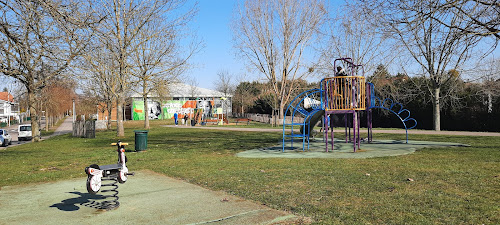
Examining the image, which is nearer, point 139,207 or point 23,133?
point 139,207

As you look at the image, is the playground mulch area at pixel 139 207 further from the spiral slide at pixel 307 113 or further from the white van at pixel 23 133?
the white van at pixel 23 133

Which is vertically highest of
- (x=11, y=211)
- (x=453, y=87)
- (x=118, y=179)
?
(x=453, y=87)

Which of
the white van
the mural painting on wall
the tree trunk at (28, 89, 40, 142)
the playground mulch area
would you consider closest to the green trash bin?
the playground mulch area

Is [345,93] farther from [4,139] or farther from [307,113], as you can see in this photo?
[4,139]

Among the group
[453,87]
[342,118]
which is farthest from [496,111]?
[342,118]

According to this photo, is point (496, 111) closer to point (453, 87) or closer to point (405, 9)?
point (453, 87)

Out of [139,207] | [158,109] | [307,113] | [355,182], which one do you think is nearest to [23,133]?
[307,113]

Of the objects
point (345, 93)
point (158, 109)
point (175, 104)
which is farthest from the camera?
point (175, 104)

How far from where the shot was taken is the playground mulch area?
5.36 metres

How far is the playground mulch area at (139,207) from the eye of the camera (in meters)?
5.36

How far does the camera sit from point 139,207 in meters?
6.11

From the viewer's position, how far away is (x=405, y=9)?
10672 millimetres

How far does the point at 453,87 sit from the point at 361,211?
25.1 m

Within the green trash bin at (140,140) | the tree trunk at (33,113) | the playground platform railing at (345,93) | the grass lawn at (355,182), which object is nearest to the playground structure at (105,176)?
the grass lawn at (355,182)
